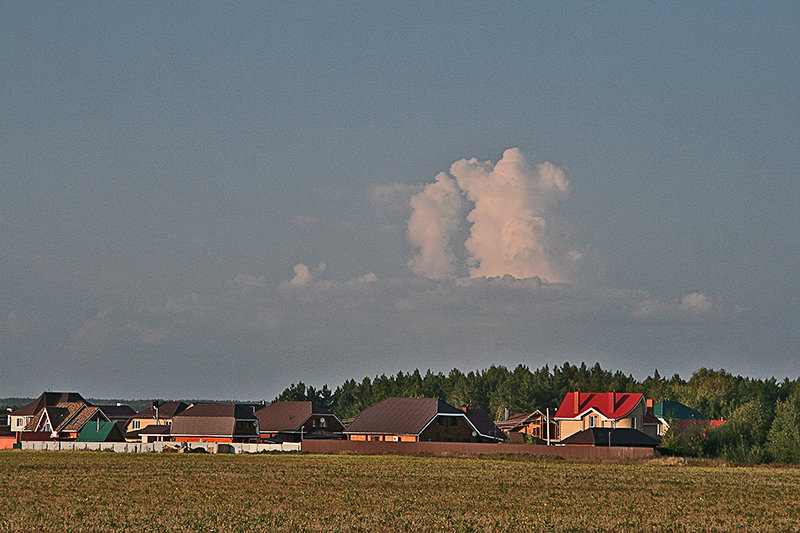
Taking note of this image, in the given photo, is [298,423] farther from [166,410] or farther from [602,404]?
[602,404]

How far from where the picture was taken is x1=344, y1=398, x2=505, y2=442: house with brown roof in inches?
4181

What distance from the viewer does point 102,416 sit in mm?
134875

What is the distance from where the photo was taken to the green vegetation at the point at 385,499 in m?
30.2

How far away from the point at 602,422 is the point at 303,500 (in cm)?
8626

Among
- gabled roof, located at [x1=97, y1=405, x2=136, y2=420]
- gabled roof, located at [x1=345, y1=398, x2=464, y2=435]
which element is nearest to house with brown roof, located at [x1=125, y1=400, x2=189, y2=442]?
gabled roof, located at [x1=97, y1=405, x2=136, y2=420]

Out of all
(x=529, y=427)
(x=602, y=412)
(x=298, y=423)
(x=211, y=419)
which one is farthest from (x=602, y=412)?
(x=211, y=419)

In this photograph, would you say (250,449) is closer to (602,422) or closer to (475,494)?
(602,422)

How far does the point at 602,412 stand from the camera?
391 ft

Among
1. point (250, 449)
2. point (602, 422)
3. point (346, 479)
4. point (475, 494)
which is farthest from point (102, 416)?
point (475, 494)

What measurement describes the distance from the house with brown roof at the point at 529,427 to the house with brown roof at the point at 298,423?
22.5 metres

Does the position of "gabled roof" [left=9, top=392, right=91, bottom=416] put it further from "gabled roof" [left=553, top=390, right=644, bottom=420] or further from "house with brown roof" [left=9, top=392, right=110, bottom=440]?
"gabled roof" [left=553, top=390, right=644, bottom=420]

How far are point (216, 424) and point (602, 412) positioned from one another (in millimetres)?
43740

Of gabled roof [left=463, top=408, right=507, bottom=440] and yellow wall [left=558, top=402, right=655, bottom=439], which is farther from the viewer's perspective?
yellow wall [left=558, top=402, right=655, bottom=439]

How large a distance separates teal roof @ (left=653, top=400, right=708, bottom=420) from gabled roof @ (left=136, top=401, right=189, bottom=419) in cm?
6552
